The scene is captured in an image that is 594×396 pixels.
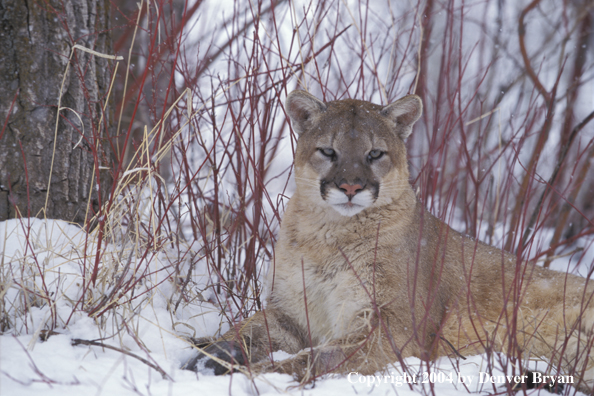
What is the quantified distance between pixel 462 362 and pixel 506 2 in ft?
19.0

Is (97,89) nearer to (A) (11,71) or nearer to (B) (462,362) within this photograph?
(A) (11,71)

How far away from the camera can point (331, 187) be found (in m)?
2.99

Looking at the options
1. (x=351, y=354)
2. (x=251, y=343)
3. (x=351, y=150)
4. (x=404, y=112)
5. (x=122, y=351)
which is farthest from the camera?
(x=404, y=112)

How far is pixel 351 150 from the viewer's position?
3.21 m

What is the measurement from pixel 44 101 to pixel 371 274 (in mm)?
2351

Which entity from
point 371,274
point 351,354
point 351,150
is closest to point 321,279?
point 371,274

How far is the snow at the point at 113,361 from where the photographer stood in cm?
204

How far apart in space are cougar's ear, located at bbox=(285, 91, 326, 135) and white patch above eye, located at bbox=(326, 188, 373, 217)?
71 cm

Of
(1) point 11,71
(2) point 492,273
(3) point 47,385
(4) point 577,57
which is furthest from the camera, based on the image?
(4) point 577,57

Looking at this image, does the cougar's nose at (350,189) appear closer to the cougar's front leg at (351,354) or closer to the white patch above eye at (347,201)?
the white patch above eye at (347,201)

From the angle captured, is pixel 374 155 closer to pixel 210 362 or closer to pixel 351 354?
pixel 351 354

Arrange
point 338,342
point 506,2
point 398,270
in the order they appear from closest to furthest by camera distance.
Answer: point 338,342, point 398,270, point 506,2

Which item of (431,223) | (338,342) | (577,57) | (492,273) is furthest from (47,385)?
(577,57)

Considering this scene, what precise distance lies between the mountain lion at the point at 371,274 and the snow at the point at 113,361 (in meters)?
0.19
